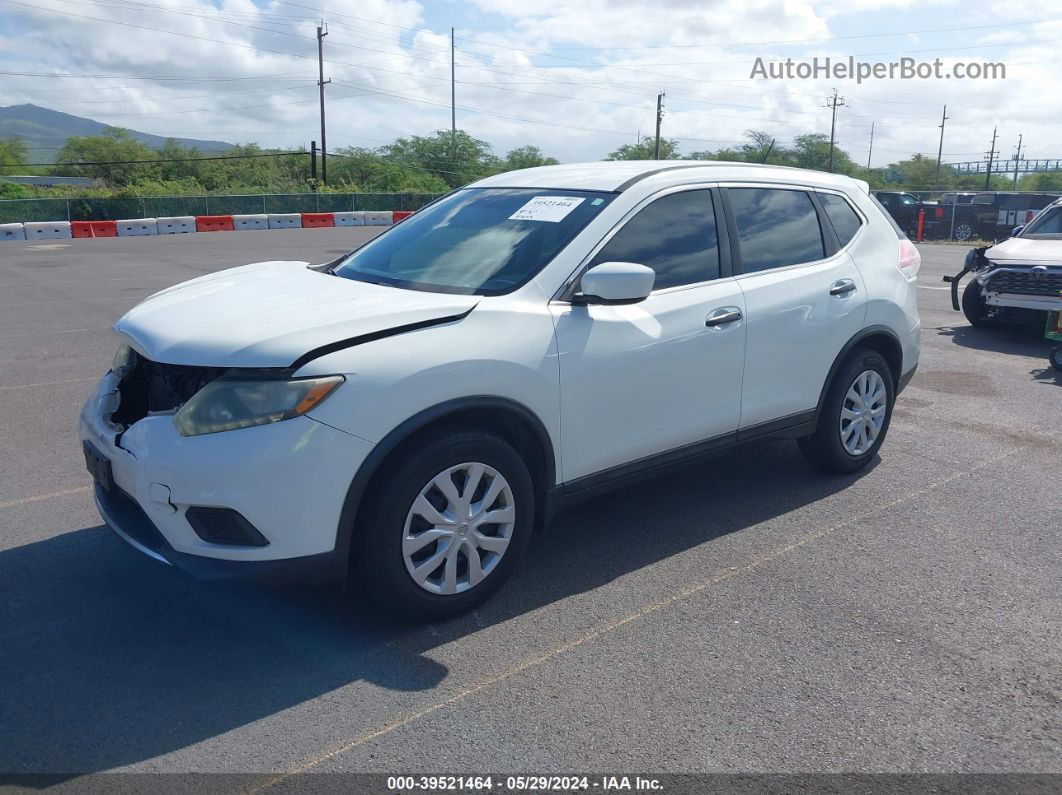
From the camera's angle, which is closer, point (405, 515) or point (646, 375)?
point (405, 515)

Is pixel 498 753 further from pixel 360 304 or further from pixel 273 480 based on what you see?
pixel 360 304

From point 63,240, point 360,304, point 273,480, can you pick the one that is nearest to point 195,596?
point 273,480

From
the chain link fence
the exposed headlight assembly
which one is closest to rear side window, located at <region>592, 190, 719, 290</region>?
the exposed headlight assembly

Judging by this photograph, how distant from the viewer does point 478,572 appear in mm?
3754

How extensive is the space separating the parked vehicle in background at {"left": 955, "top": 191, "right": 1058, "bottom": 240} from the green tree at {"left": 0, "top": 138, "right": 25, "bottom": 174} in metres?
84.0

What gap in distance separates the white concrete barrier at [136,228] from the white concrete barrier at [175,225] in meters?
0.23

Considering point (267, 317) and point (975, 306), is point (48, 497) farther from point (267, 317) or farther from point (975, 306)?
point (975, 306)

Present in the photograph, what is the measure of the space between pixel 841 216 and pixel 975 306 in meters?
6.32

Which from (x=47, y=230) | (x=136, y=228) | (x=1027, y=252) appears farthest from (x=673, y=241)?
(x=136, y=228)

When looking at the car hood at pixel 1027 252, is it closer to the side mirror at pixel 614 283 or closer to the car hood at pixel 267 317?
the side mirror at pixel 614 283

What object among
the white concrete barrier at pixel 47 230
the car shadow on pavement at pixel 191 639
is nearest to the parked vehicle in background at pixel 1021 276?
the car shadow on pavement at pixel 191 639

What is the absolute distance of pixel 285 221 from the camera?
A: 34.9 meters

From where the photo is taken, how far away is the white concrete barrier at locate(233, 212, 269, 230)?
33.5 metres

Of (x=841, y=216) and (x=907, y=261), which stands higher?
(x=841, y=216)
